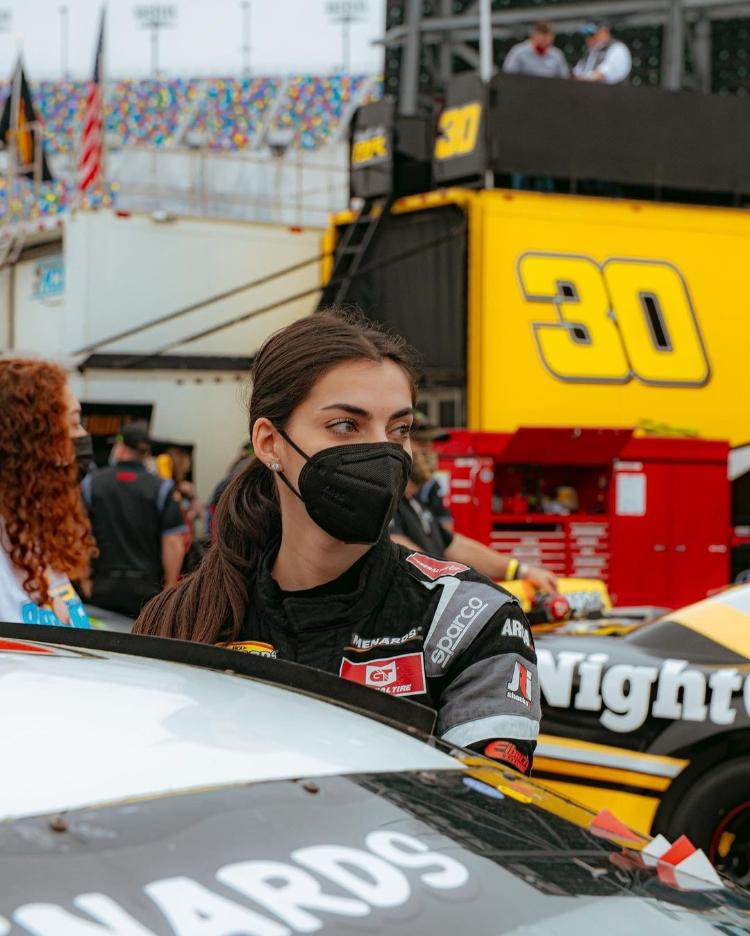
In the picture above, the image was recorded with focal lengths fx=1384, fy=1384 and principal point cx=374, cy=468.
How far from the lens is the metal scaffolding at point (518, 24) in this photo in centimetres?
2030

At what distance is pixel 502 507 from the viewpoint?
11219 millimetres

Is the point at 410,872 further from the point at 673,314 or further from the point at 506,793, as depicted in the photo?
the point at 673,314

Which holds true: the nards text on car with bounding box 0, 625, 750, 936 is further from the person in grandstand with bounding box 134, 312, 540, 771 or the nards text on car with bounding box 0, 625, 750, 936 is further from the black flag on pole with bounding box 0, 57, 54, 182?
the black flag on pole with bounding box 0, 57, 54, 182

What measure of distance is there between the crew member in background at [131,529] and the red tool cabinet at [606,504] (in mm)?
3146

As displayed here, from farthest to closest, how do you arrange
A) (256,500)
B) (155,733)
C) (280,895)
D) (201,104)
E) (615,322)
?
(201,104), (615,322), (256,500), (155,733), (280,895)

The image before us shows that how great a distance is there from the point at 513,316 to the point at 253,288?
14.7 feet

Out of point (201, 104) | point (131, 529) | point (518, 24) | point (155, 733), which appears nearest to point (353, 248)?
point (131, 529)

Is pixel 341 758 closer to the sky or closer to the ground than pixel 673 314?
closer to the ground

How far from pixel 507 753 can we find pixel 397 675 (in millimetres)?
199

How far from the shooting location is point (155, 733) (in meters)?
1.37

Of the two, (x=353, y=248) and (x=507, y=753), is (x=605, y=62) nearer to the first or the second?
(x=353, y=248)

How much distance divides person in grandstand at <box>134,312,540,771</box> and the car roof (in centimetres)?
36

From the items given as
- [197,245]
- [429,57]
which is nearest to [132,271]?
[197,245]

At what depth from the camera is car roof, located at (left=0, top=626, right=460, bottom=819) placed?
4.14 feet
